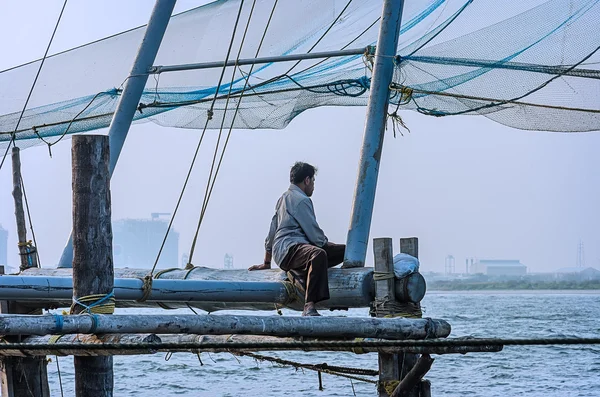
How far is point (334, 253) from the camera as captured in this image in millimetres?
7555

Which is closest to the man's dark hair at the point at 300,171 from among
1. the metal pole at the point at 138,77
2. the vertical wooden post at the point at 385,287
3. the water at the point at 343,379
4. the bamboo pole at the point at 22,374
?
the vertical wooden post at the point at 385,287

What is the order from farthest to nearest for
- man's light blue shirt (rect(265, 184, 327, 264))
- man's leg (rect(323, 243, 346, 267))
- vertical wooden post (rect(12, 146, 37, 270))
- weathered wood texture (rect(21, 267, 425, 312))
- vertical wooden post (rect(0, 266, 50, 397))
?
1. vertical wooden post (rect(12, 146, 37, 270))
2. vertical wooden post (rect(0, 266, 50, 397))
3. man's leg (rect(323, 243, 346, 267))
4. man's light blue shirt (rect(265, 184, 327, 264))
5. weathered wood texture (rect(21, 267, 425, 312))

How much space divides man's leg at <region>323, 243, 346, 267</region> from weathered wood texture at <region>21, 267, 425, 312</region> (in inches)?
13.6

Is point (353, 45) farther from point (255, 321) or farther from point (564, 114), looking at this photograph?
point (255, 321)

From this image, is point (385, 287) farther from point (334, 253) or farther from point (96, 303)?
point (96, 303)

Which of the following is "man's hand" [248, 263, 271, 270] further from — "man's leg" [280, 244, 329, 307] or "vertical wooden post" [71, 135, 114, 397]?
"vertical wooden post" [71, 135, 114, 397]

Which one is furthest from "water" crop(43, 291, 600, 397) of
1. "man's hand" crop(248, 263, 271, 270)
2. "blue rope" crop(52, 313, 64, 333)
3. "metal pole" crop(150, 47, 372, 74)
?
"blue rope" crop(52, 313, 64, 333)

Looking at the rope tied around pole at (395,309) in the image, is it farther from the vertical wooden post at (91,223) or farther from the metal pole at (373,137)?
the vertical wooden post at (91,223)

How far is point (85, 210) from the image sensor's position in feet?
19.3

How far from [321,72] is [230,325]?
13.0 feet

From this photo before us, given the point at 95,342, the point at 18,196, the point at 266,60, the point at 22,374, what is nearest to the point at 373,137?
the point at 266,60

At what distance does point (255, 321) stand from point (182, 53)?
539cm

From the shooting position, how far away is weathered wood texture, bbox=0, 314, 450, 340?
17.7 ft

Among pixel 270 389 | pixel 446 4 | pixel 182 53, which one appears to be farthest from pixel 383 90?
pixel 270 389
